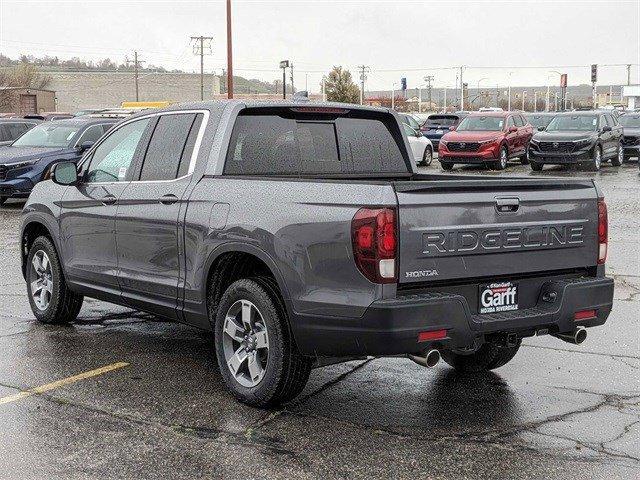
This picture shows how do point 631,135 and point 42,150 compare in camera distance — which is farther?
point 631,135

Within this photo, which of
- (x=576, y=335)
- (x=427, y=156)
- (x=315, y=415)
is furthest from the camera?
(x=427, y=156)

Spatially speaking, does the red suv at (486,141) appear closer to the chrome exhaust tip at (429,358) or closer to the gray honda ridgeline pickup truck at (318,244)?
the gray honda ridgeline pickup truck at (318,244)

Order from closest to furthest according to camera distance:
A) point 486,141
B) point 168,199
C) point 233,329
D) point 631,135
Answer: point 233,329, point 168,199, point 486,141, point 631,135

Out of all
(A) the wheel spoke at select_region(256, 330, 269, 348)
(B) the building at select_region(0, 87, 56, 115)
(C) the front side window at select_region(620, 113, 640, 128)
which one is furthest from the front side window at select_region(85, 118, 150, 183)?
(B) the building at select_region(0, 87, 56, 115)

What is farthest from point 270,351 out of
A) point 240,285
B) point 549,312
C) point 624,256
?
point 624,256

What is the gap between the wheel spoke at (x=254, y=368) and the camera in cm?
549

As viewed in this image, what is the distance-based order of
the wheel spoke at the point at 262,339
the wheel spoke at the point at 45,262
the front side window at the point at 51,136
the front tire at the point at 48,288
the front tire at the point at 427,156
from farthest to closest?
the front tire at the point at 427,156, the front side window at the point at 51,136, the wheel spoke at the point at 45,262, the front tire at the point at 48,288, the wheel spoke at the point at 262,339

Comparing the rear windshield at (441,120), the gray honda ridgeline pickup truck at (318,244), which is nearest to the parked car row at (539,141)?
the rear windshield at (441,120)

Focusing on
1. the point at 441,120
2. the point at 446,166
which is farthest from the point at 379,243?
the point at 441,120

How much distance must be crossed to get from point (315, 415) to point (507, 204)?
1668mm

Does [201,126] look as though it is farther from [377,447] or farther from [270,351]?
[377,447]

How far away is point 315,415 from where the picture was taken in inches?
212

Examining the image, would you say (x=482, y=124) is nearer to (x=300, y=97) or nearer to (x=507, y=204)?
(x=300, y=97)

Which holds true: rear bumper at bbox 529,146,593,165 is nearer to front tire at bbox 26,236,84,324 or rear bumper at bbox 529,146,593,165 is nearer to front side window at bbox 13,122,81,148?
front side window at bbox 13,122,81,148
